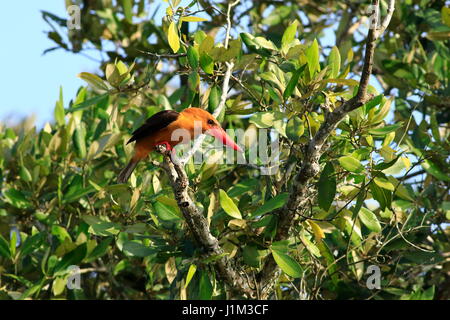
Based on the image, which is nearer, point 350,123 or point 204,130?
point 350,123

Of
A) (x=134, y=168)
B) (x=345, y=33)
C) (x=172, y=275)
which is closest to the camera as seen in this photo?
(x=172, y=275)

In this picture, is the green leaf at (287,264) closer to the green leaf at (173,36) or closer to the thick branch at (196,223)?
the thick branch at (196,223)

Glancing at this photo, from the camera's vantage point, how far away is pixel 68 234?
4719 millimetres

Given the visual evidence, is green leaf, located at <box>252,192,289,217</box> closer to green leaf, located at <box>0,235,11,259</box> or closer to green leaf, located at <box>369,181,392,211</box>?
green leaf, located at <box>369,181,392,211</box>

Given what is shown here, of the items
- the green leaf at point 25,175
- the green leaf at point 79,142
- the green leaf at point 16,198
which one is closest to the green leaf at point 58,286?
the green leaf at point 16,198

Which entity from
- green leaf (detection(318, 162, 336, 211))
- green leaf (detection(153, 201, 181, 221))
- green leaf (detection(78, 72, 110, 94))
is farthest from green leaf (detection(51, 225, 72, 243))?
green leaf (detection(318, 162, 336, 211))

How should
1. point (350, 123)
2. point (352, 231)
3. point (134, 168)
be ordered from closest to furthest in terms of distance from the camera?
point (350, 123), point (352, 231), point (134, 168)

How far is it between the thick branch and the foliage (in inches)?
3.1

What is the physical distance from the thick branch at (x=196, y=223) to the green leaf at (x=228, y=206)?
0.12m

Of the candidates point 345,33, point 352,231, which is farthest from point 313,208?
point 345,33

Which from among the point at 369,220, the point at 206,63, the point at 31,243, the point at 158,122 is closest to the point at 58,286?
the point at 31,243
